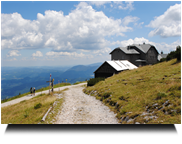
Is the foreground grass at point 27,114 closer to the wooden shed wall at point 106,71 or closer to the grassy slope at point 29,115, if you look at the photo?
the grassy slope at point 29,115

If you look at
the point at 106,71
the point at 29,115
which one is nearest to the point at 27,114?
the point at 29,115

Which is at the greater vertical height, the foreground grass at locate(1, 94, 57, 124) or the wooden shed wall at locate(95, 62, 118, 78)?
the wooden shed wall at locate(95, 62, 118, 78)

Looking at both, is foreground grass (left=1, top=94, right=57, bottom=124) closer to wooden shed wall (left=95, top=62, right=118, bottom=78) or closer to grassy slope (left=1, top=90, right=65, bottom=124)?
grassy slope (left=1, top=90, right=65, bottom=124)

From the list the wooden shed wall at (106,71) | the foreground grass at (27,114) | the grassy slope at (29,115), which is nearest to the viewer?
the grassy slope at (29,115)

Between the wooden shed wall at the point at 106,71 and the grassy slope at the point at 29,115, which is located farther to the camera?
the wooden shed wall at the point at 106,71

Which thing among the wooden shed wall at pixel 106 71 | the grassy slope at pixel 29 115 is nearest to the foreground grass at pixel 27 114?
the grassy slope at pixel 29 115

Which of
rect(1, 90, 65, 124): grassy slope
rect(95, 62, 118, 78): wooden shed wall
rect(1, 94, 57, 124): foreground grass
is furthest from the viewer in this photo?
rect(95, 62, 118, 78): wooden shed wall

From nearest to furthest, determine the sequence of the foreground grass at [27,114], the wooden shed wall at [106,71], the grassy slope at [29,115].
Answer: the grassy slope at [29,115]
the foreground grass at [27,114]
the wooden shed wall at [106,71]

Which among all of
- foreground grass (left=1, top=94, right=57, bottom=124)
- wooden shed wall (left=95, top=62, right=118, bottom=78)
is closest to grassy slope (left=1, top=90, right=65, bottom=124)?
foreground grass (left=1, top=94, right=57, bottom=124)
